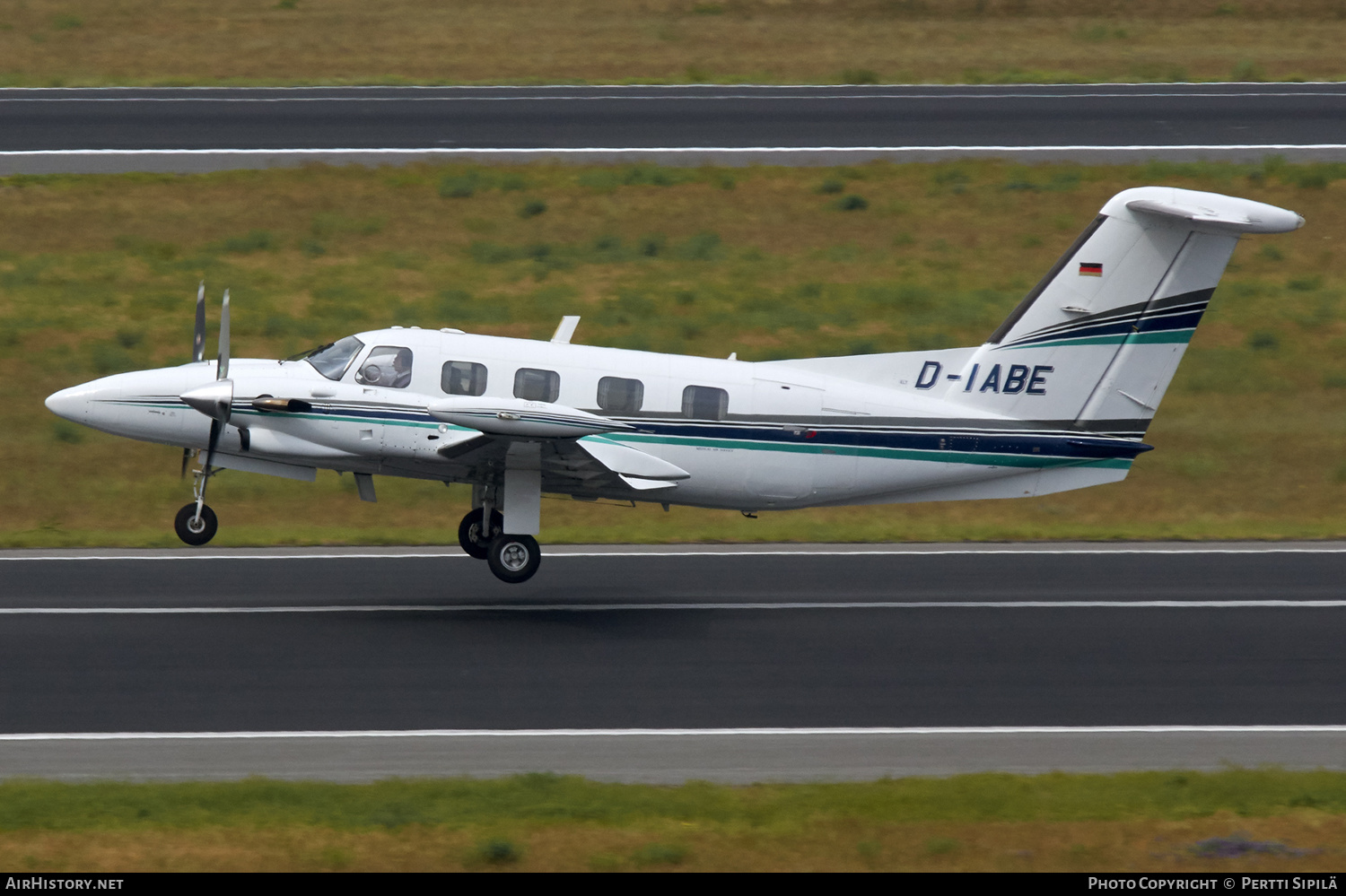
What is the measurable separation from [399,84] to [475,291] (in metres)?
13.0

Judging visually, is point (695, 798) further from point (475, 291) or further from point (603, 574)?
point (475, 291)

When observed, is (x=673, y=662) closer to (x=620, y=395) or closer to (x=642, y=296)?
(x=620, y=395)

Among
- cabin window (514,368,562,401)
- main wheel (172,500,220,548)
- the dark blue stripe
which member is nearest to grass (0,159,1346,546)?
main wheel (172,500,220,548)

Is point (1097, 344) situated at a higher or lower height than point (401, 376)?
higher

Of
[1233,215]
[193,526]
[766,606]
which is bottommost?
[766,606]

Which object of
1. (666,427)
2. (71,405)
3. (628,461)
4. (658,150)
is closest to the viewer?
(71,405)

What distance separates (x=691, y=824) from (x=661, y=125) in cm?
2648

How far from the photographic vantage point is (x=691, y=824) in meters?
11.1

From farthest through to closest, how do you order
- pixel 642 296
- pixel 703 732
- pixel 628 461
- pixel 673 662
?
pixel 642 296 < pixel 628 461 < pixel 673 662 < pixel 703 732

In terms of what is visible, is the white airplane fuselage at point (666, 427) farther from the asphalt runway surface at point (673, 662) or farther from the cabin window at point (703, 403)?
the asphalt runway surface at point (673, 662)

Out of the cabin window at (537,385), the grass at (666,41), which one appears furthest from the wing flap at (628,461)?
the grass at (666,41)

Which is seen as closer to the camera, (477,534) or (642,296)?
(477,534)

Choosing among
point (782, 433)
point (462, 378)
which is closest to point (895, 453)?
point (782, 433)

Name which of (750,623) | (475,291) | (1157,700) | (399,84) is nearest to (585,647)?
(750,623)
